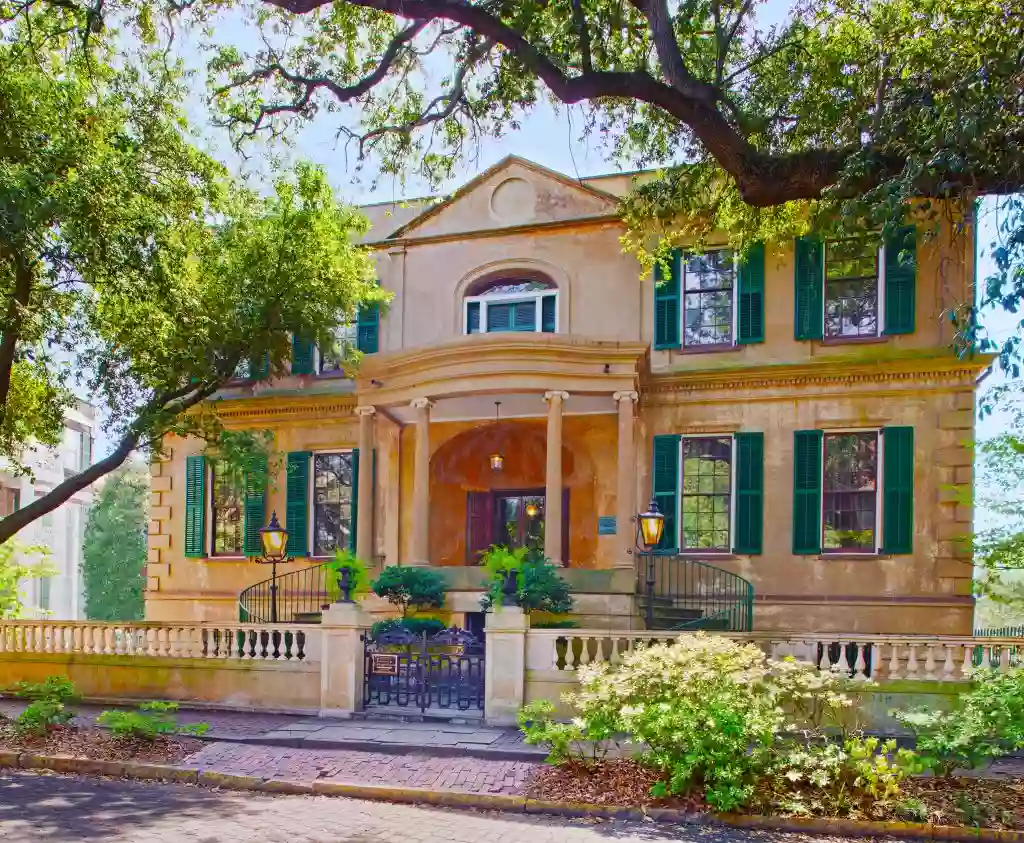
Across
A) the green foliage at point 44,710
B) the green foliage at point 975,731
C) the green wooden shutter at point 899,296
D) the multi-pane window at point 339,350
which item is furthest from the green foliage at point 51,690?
the green wooden shutter at point 899,296

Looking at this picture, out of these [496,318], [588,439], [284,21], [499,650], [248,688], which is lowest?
[248,688]

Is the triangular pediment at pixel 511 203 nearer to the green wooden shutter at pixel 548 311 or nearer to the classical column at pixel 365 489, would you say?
the green wooden shutter at pixel 548 311

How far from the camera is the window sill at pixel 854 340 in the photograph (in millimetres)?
15422

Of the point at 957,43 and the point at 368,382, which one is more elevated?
the point at 957,43

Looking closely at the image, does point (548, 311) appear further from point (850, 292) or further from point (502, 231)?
point (850, 292)

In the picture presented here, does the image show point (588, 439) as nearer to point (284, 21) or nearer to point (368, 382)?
point (368, 382)

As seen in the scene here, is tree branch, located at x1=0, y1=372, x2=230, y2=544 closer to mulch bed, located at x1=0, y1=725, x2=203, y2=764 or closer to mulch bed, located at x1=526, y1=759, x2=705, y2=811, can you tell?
mulch bed, located at x1=0, y1=725, x2=203, y2=764

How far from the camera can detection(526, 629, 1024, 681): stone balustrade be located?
10031 millimetres

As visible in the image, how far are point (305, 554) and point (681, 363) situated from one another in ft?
26.8

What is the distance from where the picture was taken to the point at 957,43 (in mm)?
10078

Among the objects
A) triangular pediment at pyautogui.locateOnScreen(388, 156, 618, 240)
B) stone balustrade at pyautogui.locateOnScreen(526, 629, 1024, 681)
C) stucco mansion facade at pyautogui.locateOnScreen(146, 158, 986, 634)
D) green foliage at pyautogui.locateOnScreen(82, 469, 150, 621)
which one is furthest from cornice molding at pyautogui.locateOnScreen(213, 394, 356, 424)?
green foliage at pyautogui.locateOnScreen(82, 469, 150, 621)

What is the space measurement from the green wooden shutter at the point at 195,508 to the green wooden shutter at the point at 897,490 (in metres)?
13.1

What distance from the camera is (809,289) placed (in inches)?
625

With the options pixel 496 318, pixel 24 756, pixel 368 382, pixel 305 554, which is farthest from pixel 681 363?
pixel 24 756
